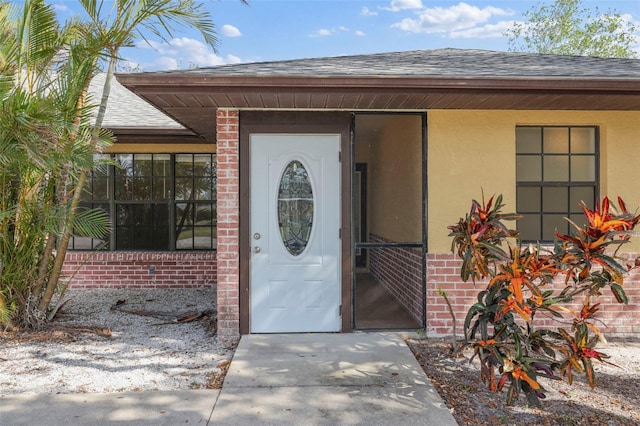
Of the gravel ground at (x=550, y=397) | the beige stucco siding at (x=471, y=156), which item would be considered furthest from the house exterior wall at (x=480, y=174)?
the gravel ground at (x=550, y=397)

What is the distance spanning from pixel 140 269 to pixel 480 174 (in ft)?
19.4

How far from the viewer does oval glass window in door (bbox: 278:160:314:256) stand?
490 cm

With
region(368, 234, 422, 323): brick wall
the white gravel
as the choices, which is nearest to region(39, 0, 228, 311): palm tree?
the white gravel

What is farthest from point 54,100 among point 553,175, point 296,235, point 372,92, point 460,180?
point 553,175

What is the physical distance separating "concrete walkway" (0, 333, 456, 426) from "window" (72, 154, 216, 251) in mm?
4260

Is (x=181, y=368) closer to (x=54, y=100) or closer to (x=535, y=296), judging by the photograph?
(x=54, y=100)

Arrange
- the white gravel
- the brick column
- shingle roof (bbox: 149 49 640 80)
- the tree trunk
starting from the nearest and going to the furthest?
the white gravel < shingle roof (bbox: 149 49 640 80) < the brick column < the tree trunk

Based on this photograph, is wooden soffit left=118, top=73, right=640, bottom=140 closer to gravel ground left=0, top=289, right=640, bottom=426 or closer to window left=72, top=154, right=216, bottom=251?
gravel ground left=0, top=289, right=640, bottom=426

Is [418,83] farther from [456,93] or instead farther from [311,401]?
[311,401]

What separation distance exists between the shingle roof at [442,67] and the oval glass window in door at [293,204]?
109 cm

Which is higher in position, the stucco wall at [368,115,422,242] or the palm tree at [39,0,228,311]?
the palm tree at [39,0,228,311]

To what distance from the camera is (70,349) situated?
4602 millimetres

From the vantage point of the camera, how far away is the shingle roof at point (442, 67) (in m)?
4.21

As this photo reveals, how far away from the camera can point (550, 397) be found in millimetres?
3428
